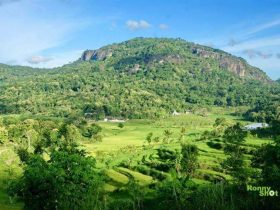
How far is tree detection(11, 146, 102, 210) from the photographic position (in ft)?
114

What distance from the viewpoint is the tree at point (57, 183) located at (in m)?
34.8

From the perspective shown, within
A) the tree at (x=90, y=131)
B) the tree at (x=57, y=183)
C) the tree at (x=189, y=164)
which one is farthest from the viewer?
the tree at (x=90, y=131)

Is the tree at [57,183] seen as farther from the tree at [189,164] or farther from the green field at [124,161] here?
the tree at [189,164]

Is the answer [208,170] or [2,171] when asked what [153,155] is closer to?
[208,170]

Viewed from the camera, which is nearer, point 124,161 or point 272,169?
point 272,169

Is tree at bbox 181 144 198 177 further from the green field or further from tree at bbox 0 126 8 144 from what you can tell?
tree at bbox 0 126 8 144

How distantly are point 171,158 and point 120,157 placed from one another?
1819 centimetres

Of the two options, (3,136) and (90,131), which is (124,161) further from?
(90,131)

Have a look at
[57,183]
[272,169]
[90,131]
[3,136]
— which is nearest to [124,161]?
[3,136]

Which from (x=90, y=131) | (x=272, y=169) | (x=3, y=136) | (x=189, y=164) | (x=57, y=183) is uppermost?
(x=272, y=169)

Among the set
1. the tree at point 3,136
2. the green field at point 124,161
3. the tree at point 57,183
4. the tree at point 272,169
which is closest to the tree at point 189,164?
the green field at point 124,161

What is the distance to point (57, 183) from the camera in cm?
3500

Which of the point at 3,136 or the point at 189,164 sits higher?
the point at 3,136

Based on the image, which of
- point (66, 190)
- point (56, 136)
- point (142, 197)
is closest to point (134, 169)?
point (142, 197)
